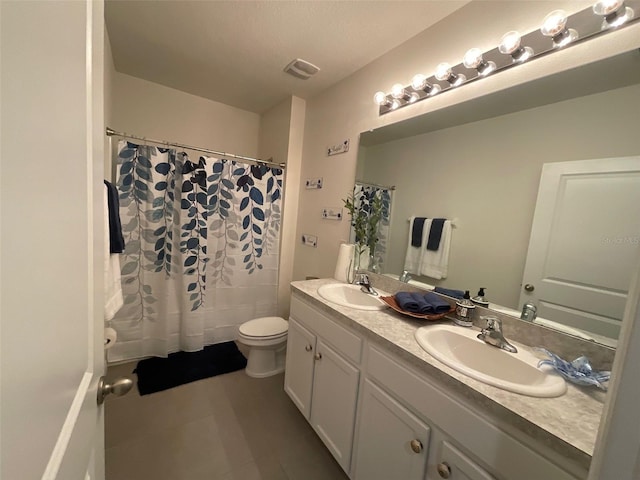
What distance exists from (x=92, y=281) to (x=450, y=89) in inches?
67.5

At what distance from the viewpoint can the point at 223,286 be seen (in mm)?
2490

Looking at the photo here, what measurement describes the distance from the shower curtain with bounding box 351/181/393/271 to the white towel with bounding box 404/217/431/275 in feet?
0.58

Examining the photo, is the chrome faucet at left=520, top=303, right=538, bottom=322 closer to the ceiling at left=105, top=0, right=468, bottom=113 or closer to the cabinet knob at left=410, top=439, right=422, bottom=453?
the cabinet knob at left=410, top=439, right=422, bottom=453

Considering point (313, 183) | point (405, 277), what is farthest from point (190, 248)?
point (405, 277)

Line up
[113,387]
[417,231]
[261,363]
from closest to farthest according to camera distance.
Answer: [113,387] → [417,231] → [261,363]

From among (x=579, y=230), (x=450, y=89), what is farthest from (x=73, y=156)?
(x=450, y=89)

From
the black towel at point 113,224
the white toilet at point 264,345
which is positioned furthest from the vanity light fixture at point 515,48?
the white toilet at point 264,345

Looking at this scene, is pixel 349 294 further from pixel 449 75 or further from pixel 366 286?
pixel 449 75

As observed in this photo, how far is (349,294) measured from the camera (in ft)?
5.64

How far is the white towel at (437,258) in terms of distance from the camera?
55.5 inches

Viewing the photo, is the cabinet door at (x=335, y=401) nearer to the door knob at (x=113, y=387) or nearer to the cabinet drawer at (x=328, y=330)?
the cabinet drawer at (x=328, y=330)

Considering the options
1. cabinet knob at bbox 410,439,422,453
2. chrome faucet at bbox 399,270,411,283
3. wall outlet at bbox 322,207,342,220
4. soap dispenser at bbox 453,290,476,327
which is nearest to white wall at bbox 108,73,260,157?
wall outlet at bbox 322,207,342,220

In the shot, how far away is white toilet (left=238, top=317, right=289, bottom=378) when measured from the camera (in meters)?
1.97

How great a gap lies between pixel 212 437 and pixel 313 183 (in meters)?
1.96
